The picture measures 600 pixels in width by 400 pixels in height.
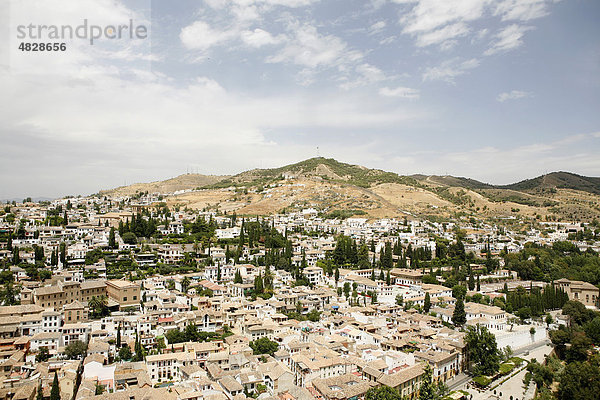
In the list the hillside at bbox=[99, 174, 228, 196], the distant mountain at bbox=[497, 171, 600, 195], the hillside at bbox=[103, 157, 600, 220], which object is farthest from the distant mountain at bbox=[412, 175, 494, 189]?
the hillside at bbox=[99, 174, 228, 196]

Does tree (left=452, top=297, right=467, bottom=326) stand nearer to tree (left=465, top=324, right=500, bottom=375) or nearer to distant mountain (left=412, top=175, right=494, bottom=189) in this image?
tree (left=465, top=324, right=500, bottom=375)

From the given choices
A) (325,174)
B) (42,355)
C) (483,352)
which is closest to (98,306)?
(42,355)

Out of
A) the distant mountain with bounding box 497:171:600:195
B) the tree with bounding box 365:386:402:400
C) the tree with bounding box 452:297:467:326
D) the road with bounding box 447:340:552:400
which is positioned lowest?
the road with bounding box 447:340:552:400

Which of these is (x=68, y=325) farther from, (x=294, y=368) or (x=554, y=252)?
(x=554, y=252)

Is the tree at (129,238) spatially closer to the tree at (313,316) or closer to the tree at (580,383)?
the tree at (313,316)

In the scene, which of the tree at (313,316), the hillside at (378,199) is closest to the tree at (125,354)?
the tree at (313,316)

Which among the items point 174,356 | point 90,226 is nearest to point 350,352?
point 174,356
